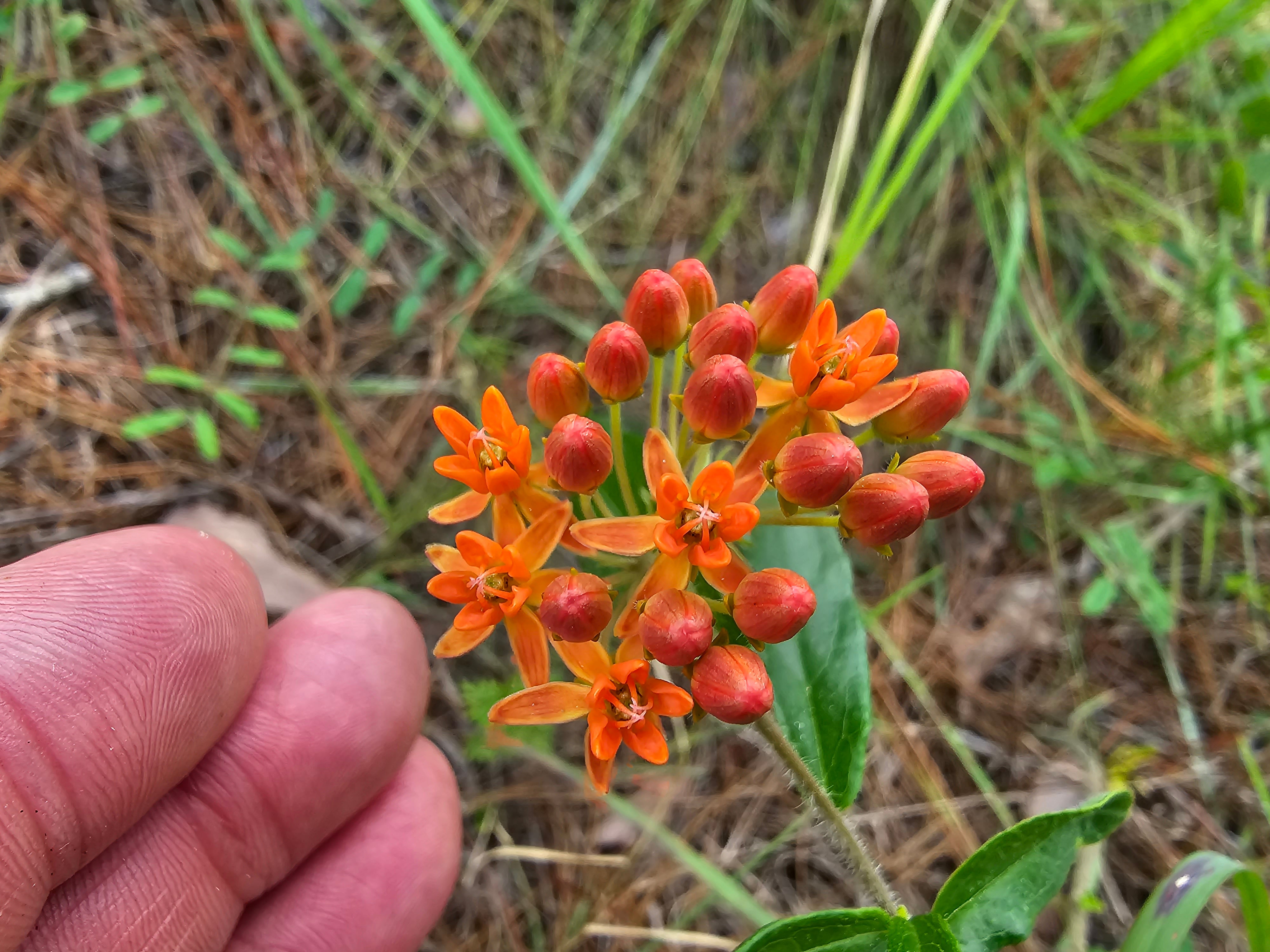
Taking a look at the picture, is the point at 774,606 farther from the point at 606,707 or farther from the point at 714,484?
the point at 606,707

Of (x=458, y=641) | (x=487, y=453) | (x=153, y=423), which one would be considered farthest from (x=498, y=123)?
(x=458, y=641)

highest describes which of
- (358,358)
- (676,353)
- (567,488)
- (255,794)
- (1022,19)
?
(1022,19)

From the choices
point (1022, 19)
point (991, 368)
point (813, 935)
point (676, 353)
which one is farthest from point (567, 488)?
point (1022, 19)

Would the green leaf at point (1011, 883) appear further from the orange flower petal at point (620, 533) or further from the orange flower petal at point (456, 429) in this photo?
the orange flower petal at point (456, 429)

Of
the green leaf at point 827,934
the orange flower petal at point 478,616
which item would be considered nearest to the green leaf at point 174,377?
the orange flower petal at point 478,616

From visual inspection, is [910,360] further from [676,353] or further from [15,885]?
[15,885]

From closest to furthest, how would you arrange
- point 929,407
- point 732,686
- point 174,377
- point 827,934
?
point 732,686, point 827,934, point 929,407, point 174,377
